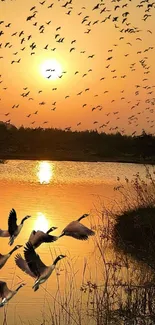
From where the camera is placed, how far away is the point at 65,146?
12425cm

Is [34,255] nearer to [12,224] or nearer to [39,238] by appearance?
[39,238]

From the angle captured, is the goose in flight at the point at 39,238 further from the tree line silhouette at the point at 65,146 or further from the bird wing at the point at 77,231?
the tree line silhouette at the point at 65,146

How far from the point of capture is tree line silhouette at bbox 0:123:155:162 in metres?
117

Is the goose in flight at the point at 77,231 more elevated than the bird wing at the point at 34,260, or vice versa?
the goose in flight at the point at 77,231

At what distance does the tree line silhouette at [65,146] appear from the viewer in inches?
4621

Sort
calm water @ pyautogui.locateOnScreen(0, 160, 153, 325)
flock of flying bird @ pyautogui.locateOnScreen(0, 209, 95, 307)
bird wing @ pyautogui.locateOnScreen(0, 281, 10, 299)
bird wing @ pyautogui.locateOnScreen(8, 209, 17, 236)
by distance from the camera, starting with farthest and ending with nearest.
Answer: calm water @ pyautogui.locateOnScreen(0, 160, 153, 325), bird wing @ pyautogui.locateOnScreen(8, 209, 17, 236), bird wing @ pyautogui.locateOnScreen(0, 281, 10, 299), flock of flying bird @ pyautogui.locateOnScreen(0, 209, 95, 307)

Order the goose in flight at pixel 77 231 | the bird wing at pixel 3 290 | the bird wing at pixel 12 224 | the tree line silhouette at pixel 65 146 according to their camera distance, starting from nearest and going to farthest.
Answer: the goose in flight at pixel 77 231, the bird wing at pixel 3 290, the bird wing at pixel 12 224, the tree line silhouette at pixel 65 146

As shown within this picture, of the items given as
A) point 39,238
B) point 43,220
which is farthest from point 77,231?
point 43,220

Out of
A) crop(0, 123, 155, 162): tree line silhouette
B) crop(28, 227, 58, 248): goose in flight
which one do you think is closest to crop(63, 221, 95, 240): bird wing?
crop(28, 227, 58, 248): goose in flight

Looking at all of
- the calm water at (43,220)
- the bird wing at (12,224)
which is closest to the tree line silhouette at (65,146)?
the calm water at (43,220)

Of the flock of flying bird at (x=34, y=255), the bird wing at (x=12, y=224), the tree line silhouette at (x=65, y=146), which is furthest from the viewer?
the tree line silhouette at (x=65, y=146)

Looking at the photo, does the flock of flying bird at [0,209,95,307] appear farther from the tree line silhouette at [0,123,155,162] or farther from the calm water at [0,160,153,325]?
the tree line silhouette at [0,123,155,162]

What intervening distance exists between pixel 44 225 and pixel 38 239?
19575mm

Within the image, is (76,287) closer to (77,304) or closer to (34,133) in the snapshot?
(77,304)
